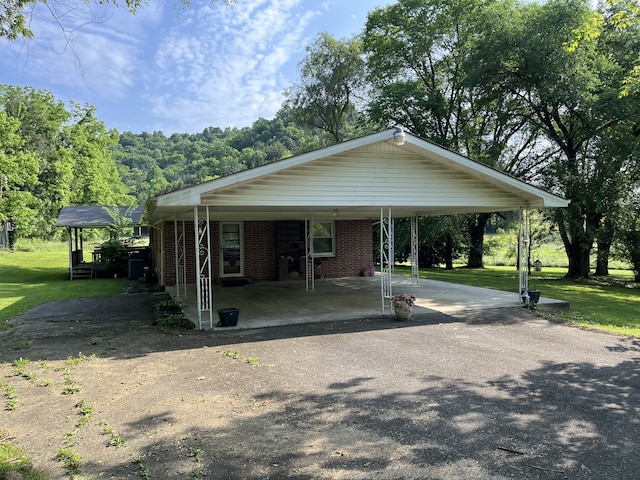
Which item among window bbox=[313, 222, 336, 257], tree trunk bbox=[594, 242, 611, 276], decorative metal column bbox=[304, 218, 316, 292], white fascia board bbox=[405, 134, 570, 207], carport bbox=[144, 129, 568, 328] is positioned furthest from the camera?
tree trunk bbox=[594, 242, 611, 276]

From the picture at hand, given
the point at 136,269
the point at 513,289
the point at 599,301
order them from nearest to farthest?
the point at 599,301, the point at 513,289, the point at 136,269

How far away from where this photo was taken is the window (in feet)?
51.6

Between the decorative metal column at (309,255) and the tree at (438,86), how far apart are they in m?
9.97

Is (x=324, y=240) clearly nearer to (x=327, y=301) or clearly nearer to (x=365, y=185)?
(x=327, y=301)

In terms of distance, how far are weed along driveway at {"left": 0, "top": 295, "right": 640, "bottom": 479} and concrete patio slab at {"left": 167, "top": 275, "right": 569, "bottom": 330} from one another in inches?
51.0

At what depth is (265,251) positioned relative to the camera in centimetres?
1509

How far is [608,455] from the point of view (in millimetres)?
3393

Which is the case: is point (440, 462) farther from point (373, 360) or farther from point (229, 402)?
point (373, 360)

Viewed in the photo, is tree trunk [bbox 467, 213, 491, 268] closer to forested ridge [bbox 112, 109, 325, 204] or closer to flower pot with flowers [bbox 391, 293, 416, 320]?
flower pot with flowers [bbox 391, 293, 416, 320]

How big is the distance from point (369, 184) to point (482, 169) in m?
2.34

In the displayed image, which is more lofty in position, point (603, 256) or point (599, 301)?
point (603, 256)

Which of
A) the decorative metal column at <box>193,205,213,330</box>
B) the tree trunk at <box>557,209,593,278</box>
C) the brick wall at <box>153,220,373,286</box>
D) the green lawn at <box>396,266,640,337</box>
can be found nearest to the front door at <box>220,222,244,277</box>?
the brick wall at <box>153,220,373,286</box>

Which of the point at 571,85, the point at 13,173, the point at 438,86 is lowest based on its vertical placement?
the point at 13,173

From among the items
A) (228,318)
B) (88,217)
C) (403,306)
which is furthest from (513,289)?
(88,217)
